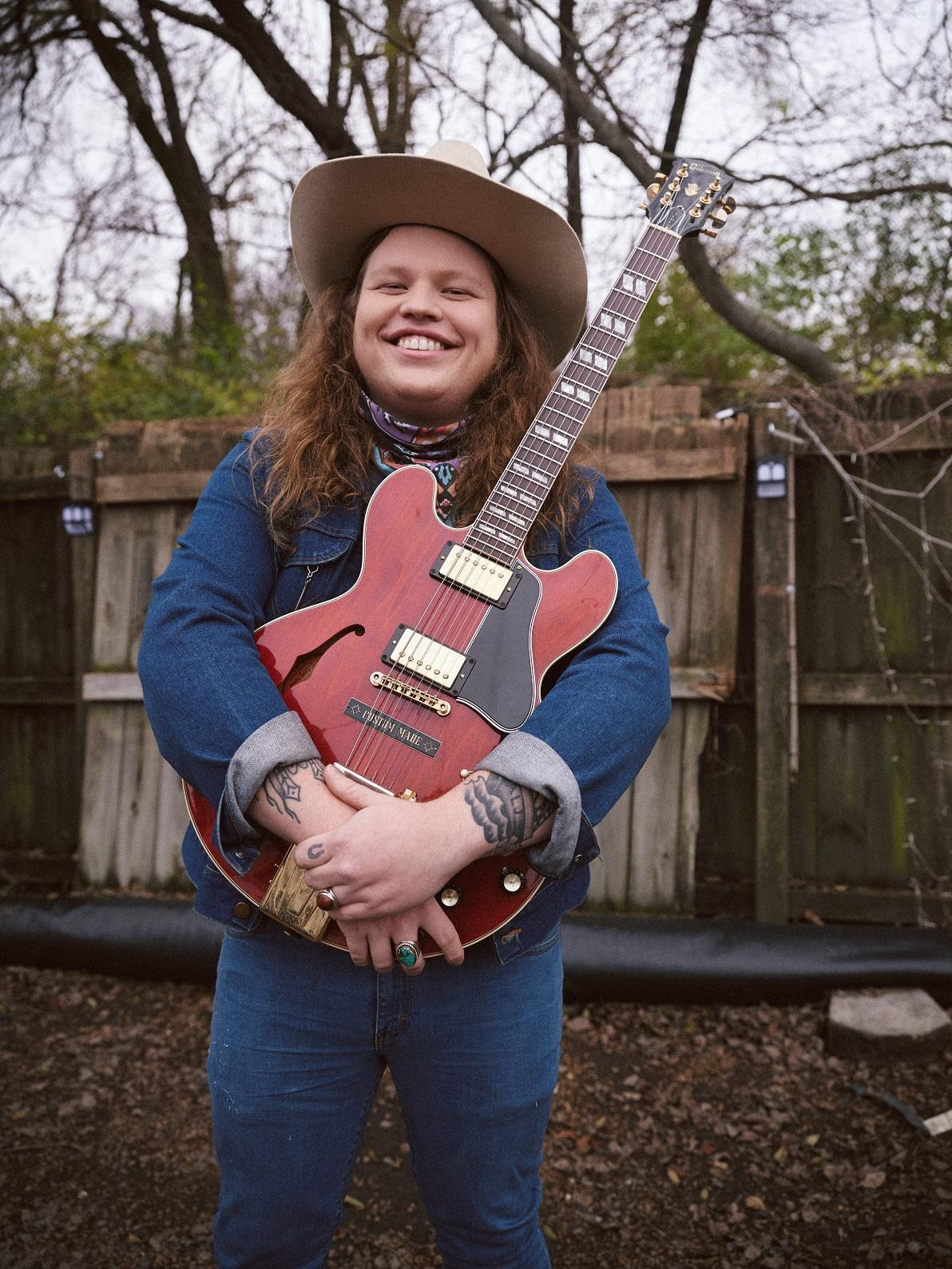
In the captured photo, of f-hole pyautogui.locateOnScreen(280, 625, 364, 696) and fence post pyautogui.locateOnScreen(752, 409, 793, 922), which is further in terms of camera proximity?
fence post pyautogui.locateOnScreen(752, 409, 793, 922)

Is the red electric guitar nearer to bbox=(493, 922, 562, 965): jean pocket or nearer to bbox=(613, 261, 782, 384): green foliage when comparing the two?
bbox=(493, 922, 562, 965): jean pocket

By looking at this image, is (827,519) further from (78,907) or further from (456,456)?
(78,907)

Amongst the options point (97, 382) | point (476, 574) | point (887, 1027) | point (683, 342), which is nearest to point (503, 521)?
point (476, 574)

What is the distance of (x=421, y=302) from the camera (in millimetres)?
1534

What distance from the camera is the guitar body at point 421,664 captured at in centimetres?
135

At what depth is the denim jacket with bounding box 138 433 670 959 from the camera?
130cm

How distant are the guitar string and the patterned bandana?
0.15m

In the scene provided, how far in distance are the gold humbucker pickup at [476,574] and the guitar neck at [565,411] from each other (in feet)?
0.07

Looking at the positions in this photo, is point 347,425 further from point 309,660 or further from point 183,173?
point 183,173

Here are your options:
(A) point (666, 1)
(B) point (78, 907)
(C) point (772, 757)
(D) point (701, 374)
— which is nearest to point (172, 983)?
(B) point (78, 907)

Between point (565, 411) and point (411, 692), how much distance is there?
1.92ft

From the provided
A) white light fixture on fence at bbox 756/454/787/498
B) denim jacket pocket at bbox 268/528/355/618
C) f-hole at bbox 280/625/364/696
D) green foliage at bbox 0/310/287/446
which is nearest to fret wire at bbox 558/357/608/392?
denim jacket pocket at bbox 268/528/355/618

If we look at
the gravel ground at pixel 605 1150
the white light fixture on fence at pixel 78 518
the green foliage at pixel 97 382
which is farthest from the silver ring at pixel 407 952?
the green foliage at pixel 97 382

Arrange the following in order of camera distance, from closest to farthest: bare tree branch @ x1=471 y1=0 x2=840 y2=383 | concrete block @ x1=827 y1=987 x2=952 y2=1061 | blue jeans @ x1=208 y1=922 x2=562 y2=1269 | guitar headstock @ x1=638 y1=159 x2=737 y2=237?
blue jeans @ x1=208 y1=922 x2=562 y2=1269 → guitar headstock @ x1=638 y1=159 x2=737 y2=237 → concrete block @ x1=827 y1=987 x2=952 y2=1061 → bare tree branch @ x1=471 y1=0 x2=840 y2=383
